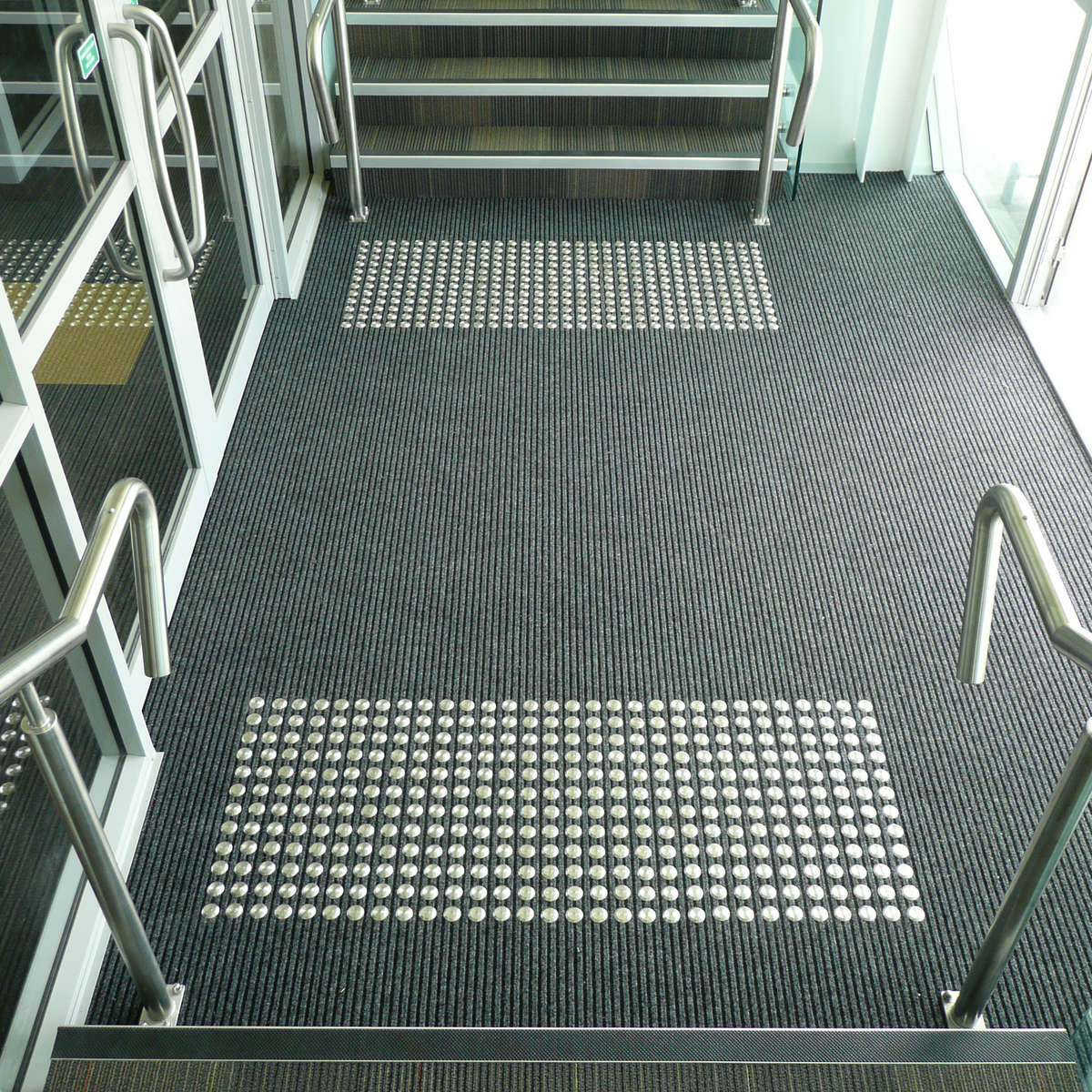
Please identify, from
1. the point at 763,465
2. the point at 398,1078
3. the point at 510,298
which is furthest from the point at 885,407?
the point at 398,1078

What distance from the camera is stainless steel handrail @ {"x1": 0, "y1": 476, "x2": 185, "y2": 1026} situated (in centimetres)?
148

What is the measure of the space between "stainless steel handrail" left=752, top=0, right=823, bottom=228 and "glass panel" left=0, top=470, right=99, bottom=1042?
293cm

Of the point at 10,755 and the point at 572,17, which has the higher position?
the point at 572,17

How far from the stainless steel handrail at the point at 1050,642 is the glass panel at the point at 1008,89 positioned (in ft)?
8.54

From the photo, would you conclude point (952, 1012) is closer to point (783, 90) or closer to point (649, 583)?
point (649, 583)

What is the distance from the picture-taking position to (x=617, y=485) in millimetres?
3338

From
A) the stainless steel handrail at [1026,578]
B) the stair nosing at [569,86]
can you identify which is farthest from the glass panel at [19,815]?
the stair nosing at [569,86]

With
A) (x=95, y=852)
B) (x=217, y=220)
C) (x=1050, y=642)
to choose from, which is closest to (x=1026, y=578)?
(x=1050, y=642)

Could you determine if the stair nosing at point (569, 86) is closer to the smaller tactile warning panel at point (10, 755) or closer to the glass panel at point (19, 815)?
the glass panel at point (19, 815)

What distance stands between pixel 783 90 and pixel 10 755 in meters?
3.66

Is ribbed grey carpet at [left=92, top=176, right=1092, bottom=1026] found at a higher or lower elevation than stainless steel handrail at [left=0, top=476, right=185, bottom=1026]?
lower

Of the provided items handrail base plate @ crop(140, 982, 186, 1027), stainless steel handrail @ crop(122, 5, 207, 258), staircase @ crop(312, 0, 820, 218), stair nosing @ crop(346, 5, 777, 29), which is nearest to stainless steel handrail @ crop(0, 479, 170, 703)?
handrail base plate @ crop(140, 982, 186, 1027)

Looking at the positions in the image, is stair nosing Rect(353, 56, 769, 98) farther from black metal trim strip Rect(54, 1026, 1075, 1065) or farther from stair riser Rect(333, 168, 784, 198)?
black metal trim strip Rect(54, 1026, 1075, 1065)

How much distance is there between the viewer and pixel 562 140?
15.5ft
